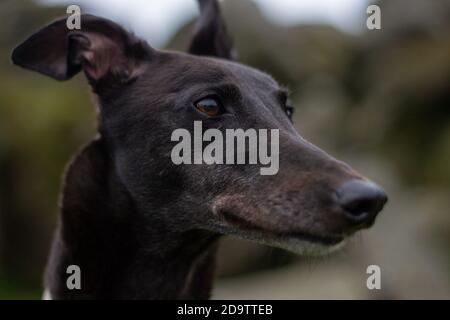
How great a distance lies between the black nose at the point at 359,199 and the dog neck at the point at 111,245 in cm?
109

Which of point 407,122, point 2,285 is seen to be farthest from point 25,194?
point 407,122

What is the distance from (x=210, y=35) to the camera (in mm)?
5262

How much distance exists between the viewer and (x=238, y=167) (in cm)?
400

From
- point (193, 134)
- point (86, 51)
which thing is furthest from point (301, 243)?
point (86, 51)

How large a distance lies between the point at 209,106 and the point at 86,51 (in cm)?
87

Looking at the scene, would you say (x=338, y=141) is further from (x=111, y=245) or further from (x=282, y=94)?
(x=111, y=245)

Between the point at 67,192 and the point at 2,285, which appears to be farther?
the point at 2,285

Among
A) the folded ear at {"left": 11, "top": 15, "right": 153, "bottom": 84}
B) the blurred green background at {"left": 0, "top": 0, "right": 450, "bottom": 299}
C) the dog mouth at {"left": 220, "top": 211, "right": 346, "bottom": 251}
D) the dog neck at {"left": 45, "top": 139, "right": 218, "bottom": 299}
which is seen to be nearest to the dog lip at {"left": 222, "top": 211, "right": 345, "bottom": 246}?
the dog mouth at {"left": 220, "top": 211, "right": 346, "bottom": 251}

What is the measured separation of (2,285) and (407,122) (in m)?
7.43

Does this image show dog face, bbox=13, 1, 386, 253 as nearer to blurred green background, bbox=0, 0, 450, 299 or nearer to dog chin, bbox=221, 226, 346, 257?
dog chin, bbox=221, 226, 346, 257

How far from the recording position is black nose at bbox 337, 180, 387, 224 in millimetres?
3416

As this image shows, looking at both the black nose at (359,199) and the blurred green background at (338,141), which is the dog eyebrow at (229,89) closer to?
the black nose at (359,199)

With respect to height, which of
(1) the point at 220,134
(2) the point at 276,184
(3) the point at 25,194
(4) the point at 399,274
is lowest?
(2) the point at 276,184
